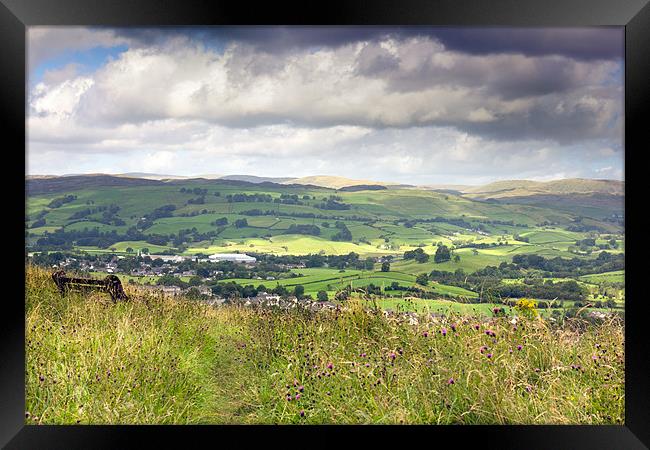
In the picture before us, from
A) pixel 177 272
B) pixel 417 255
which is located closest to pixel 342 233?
pixel 417 255

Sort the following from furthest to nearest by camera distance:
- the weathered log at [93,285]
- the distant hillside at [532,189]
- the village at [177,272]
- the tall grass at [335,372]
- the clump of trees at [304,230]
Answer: the clump of trees at [304,230] < the distant hillside at [532,189] < the village at [177,272] < the weathered log at [93,285] < the tall grass at [335,372]

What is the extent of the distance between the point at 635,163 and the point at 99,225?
323 inches

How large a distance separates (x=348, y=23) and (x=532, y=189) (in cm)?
626

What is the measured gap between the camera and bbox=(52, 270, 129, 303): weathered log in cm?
544

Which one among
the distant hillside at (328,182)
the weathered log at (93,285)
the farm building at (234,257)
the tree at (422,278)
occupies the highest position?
the distant hillside at (328,182)

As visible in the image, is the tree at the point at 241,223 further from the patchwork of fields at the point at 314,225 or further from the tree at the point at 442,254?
the tree at the point at 442,254

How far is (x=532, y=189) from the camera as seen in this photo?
8.62m

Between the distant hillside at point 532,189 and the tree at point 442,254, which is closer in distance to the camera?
the tree at point 442,254

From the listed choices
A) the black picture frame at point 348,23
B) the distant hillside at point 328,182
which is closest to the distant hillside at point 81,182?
the distant hillside at point 328,182

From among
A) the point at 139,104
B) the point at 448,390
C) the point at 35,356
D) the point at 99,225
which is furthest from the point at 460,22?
the point at 99,225

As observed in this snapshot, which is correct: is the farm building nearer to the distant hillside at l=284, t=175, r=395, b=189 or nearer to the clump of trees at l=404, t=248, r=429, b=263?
the distant hillside at l=284, t=175, r=395, b=189

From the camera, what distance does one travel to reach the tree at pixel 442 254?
24.9 feet

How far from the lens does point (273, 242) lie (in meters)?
8.38

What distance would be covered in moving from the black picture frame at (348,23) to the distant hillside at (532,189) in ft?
15.7
